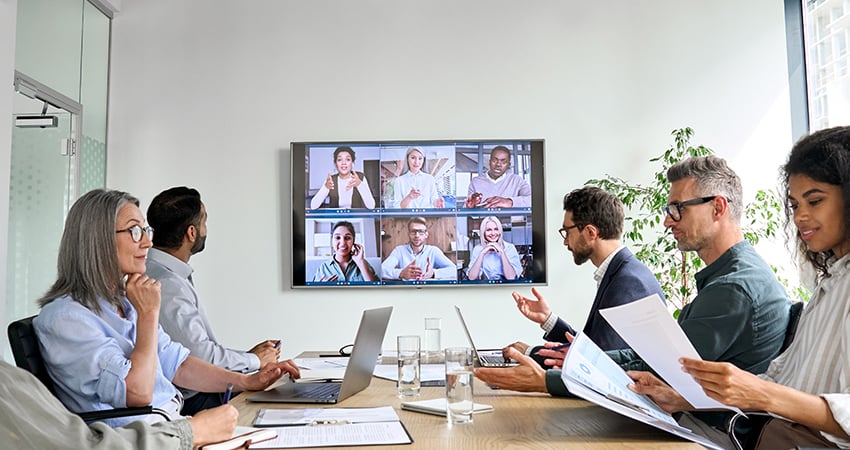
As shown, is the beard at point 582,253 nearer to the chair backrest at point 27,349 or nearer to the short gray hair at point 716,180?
the short gray hair at point 716,180

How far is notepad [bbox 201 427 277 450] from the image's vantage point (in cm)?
135

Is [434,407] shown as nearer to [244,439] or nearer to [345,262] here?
[244,439]

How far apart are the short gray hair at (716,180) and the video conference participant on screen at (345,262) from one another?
2364 mm

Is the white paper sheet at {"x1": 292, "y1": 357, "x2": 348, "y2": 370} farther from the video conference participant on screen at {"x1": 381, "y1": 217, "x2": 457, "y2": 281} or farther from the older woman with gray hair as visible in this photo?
the video conference participant on screen at {"x1": 381, "y1": 217, "x2": 457, "y2": 281}

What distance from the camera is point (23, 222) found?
3625 millimetres

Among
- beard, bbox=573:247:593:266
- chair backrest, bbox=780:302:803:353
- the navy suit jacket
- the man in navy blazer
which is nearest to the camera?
chair backrest, bbox=780:302:803:353

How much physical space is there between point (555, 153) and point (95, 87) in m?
2.79

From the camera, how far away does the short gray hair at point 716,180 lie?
2.18 meters

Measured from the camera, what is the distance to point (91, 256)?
1809 millimetres

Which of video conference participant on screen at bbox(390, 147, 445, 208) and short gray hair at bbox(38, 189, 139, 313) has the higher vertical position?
video conference participant on screen at bbox(390, 147, 445, 208)

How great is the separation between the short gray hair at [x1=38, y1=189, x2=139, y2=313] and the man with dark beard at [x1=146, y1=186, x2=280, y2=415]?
710 millimetres

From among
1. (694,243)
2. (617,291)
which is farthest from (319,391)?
(694,243)

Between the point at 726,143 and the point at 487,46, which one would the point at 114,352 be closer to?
the point at 487,46

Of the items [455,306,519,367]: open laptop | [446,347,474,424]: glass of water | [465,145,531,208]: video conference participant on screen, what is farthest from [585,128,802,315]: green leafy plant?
[446,347,474,424]: glass of water
